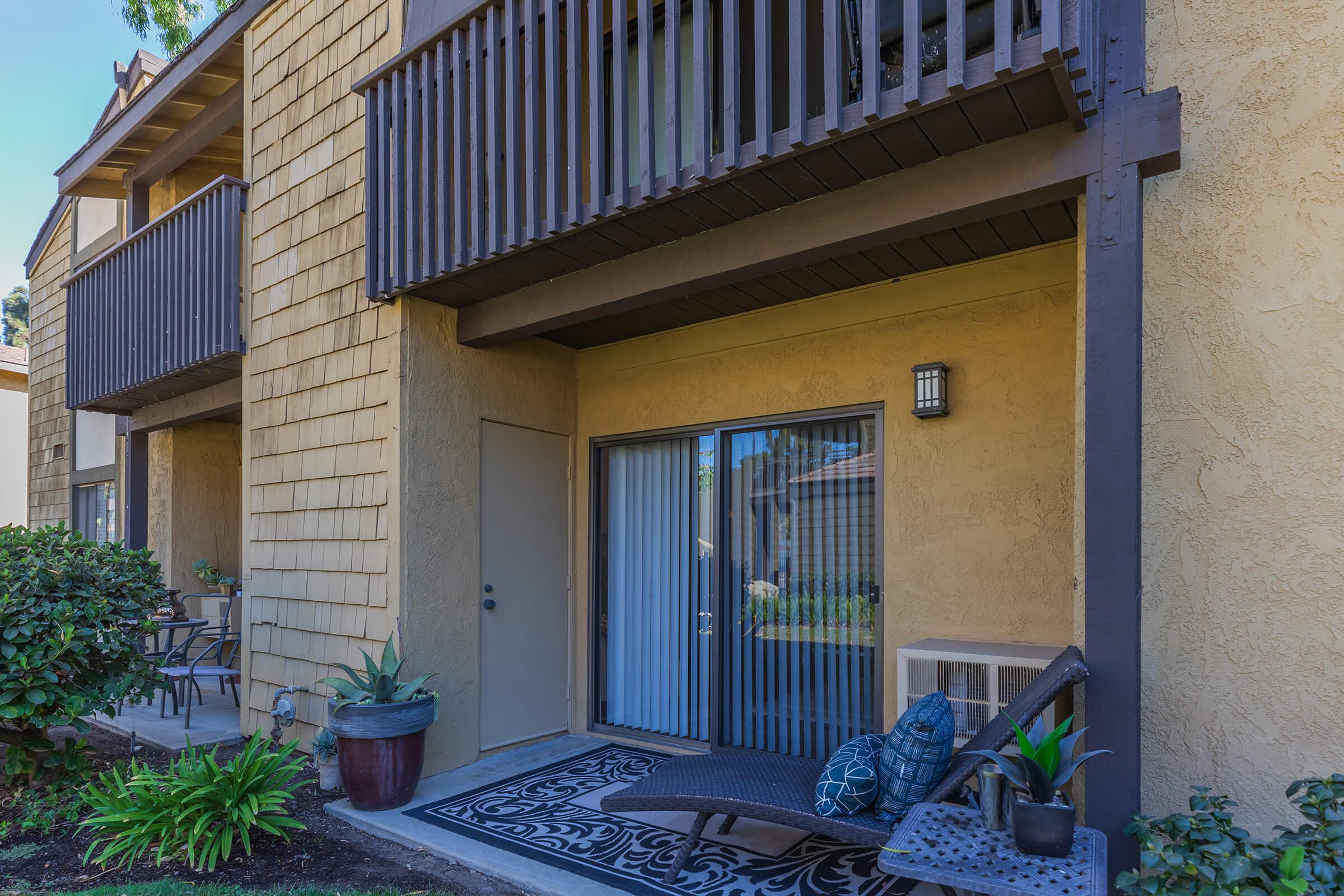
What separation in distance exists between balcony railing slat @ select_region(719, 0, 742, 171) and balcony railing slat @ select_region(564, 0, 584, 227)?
78 centimetres

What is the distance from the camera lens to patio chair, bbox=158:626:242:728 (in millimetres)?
5688

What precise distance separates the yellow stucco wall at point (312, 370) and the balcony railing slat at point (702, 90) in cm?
221

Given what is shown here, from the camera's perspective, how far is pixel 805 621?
452 cm

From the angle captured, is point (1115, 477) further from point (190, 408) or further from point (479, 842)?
point (190, 408)

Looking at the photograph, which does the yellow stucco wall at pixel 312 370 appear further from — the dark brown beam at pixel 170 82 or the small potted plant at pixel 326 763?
the small potted plant at pixel 326 763

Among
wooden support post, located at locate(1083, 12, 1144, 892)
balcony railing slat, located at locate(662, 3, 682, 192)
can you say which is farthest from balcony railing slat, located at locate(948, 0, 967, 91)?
balcony railing slat, located at locate(662, 3, 682, 192)

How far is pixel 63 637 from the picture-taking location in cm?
405

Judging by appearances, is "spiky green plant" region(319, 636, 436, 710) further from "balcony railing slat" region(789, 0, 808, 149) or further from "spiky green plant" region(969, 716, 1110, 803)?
"balcony railing slat" region(789, 0, 808, 149)

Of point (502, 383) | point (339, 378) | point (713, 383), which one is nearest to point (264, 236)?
point (339, 378)

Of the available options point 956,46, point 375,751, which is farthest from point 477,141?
point 375,751

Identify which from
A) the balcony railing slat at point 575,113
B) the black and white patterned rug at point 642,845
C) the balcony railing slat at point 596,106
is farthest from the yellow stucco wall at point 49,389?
the balcony railing slat at point 596,106

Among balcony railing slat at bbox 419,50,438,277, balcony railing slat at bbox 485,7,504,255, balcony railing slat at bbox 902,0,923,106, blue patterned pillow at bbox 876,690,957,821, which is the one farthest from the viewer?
balcony railing slat at bbox 419,50,438,277

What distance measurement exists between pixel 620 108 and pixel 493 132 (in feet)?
2.84

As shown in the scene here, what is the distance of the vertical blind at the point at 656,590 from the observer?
16.5 feet
